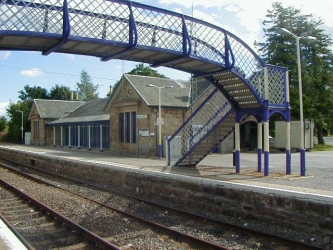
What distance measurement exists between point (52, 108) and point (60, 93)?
24.6m

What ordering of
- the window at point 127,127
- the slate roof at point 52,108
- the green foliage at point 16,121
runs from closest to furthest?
the window at point 127,127, the slate roof at point 52,108, the green foliage at point 16,121

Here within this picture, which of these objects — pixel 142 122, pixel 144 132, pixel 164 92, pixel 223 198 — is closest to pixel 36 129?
pixel 164 92

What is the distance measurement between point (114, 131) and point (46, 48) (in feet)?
66.1

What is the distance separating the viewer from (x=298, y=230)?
7.90 m

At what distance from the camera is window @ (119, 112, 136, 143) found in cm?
2757

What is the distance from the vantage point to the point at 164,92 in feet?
90.8

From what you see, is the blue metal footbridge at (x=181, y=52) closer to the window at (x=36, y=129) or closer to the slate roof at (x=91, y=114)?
the slate roof at (x=91, y=114)

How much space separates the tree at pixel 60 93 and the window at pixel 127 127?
44.9 metres

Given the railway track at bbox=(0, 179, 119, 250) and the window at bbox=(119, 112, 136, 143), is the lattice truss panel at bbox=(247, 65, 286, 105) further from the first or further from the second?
the window at bbox=(119, 112, 136, 143)

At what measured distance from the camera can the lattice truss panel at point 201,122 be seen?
1519 cm

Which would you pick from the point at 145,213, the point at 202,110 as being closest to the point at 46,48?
the point at 145,213

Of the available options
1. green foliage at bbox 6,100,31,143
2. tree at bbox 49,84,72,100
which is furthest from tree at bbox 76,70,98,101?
green foliage at bbox 6,100,31,143

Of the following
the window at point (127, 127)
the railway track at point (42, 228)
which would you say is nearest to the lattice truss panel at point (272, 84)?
the railway track at point (42, 228)

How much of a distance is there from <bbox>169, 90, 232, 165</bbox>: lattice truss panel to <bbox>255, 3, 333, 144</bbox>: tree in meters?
20.0
